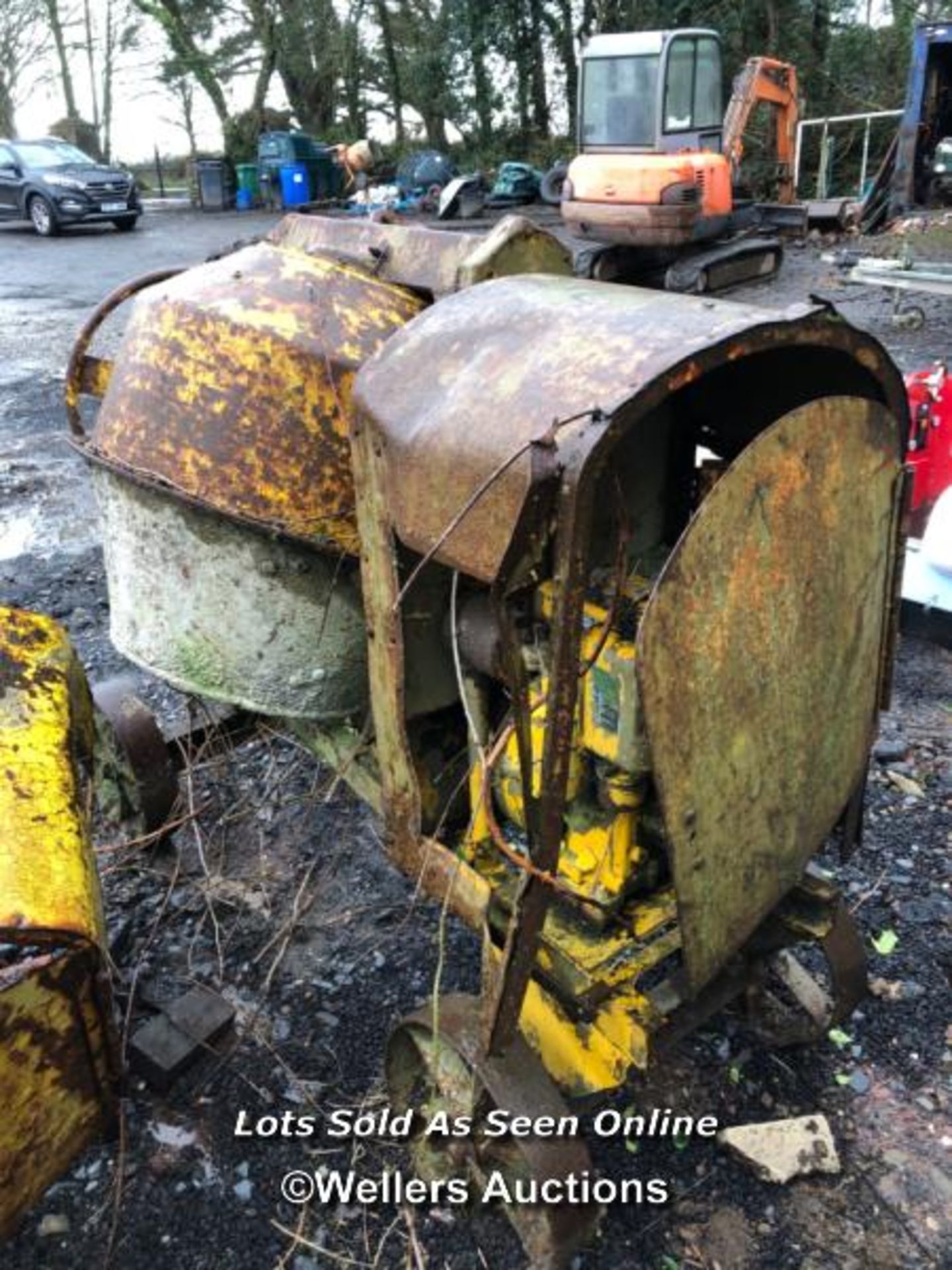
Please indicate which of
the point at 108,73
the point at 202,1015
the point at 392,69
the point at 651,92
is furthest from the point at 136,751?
the point at 108,73

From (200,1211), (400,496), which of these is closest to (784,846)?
(400,496)

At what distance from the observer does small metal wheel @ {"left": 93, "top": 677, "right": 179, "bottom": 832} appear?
2.96 m

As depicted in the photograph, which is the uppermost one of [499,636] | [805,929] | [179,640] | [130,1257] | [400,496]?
[400,496]

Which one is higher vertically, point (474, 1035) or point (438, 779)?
point (438, 779)

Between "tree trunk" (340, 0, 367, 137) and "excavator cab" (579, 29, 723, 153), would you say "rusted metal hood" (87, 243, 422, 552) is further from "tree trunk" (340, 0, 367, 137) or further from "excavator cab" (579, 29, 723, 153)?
"tree trunk" (340, 0, 367, 137)

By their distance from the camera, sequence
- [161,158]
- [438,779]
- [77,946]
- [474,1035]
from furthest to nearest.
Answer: [161,158] < [438,779] < [474,1035] < [77,946]

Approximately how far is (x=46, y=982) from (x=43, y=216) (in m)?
19.1

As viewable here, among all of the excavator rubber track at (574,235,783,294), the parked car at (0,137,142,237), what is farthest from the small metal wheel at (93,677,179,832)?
the parked car at (0,137,142,237)

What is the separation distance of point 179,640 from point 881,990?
6.36 feet

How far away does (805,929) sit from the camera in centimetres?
214

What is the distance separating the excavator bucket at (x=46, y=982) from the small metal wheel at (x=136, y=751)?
2.99ft

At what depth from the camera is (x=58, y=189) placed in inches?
683

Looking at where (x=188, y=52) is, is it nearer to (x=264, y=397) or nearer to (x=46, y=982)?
(x=264, y=397)

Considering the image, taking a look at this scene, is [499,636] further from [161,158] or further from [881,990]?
[161,158]
